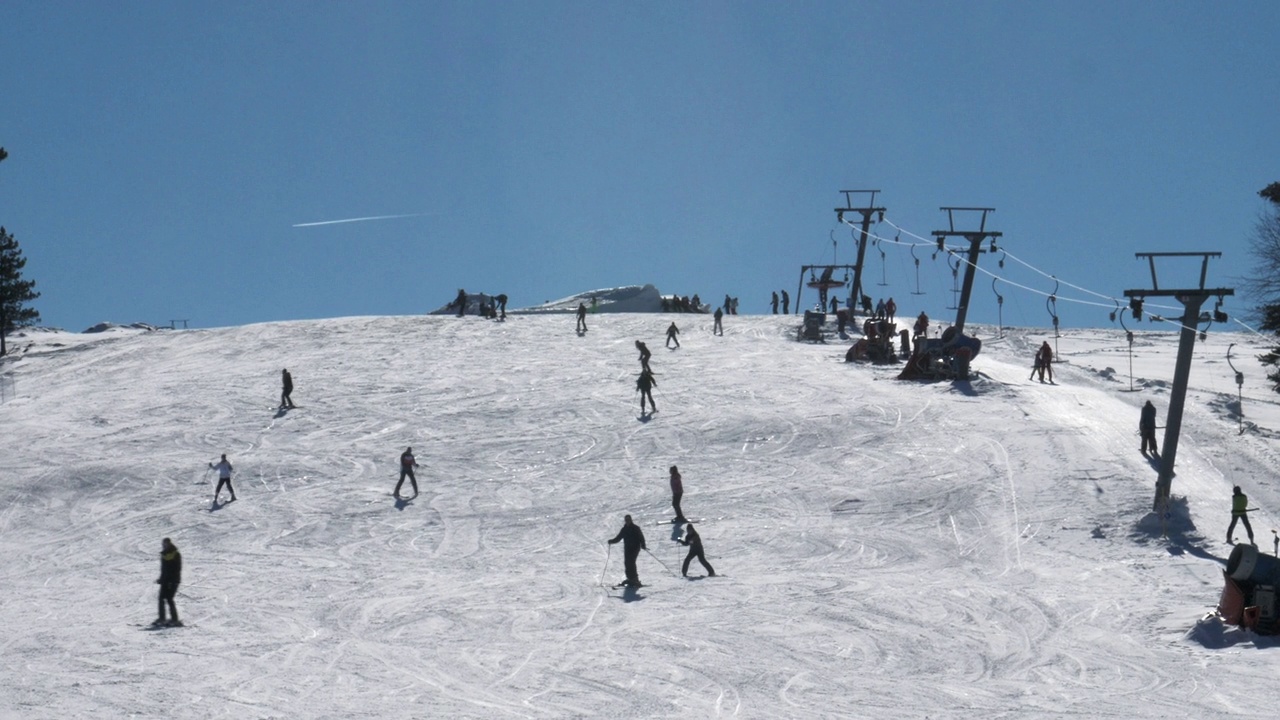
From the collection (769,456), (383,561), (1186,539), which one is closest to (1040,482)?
(1186,539)

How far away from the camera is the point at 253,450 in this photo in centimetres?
3538

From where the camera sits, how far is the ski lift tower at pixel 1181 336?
25.4 m

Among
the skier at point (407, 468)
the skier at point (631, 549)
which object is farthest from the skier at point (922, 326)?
the skier at point (631, 549)

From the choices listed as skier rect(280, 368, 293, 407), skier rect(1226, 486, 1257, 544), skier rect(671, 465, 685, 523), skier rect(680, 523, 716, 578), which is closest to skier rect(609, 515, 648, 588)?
skier rect(680, 523, 716, 578)

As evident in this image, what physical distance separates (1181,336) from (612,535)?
11.2 m

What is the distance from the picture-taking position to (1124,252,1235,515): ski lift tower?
25.4 metres

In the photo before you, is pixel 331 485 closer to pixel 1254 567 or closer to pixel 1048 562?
pixel 1048 562

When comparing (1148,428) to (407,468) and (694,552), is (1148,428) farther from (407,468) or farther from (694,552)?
(407,468)

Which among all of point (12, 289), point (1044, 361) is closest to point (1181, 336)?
point (1044, 361)

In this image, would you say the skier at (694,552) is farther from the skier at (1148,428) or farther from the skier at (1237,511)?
the skier at (1148,428)

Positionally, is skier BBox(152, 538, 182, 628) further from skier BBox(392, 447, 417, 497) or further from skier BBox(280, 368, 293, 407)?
skier BBox(280, 368, 293, 407)

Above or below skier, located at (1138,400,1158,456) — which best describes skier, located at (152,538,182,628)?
below

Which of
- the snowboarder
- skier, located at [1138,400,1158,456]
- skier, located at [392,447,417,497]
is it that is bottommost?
skier, located at [392,447,417,497]

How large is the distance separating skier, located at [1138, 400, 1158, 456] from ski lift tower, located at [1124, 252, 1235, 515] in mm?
2817
